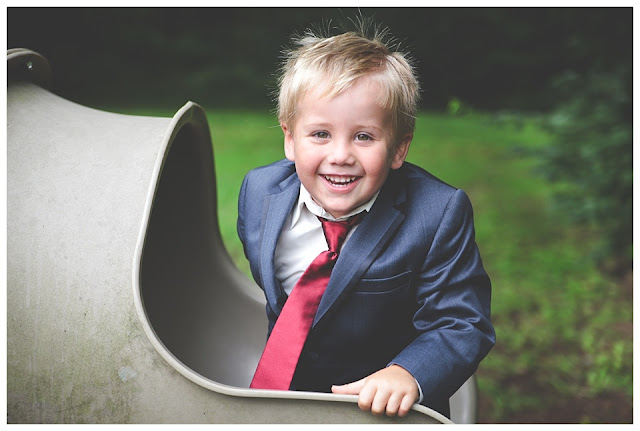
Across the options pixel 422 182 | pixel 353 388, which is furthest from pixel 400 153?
pixel 353 388

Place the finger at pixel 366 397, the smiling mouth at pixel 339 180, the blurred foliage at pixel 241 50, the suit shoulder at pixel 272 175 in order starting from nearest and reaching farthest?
the finger at pixel 366 397, the smiling mouth at pixel 339 180, the suit shoulder at pixel 272 175, the blurred foliage at pixel 241 50

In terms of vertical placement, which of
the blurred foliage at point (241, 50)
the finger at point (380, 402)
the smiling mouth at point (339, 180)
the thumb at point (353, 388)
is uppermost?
the smiling mouth at point (339, 180)

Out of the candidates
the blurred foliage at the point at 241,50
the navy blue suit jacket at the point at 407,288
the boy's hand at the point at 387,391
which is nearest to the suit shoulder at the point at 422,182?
the navy blue suit jacket at the point at 407,288

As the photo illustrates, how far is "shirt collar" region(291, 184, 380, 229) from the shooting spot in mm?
1610

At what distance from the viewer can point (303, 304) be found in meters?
1.63

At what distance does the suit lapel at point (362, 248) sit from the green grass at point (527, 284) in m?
0.56

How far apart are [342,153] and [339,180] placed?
0.27ft

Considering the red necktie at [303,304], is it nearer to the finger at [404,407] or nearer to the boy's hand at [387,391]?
the boy's hand at [387,391]

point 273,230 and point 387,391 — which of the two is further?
point 273,230

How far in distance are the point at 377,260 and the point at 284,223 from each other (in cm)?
27

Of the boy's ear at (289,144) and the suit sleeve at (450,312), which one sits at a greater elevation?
the boy's ear at (289,144)

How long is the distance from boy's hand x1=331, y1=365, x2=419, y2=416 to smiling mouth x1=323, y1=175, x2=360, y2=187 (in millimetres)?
405

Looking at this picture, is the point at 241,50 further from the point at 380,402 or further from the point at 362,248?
the point at 380,402

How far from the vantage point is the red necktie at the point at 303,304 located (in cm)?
161
